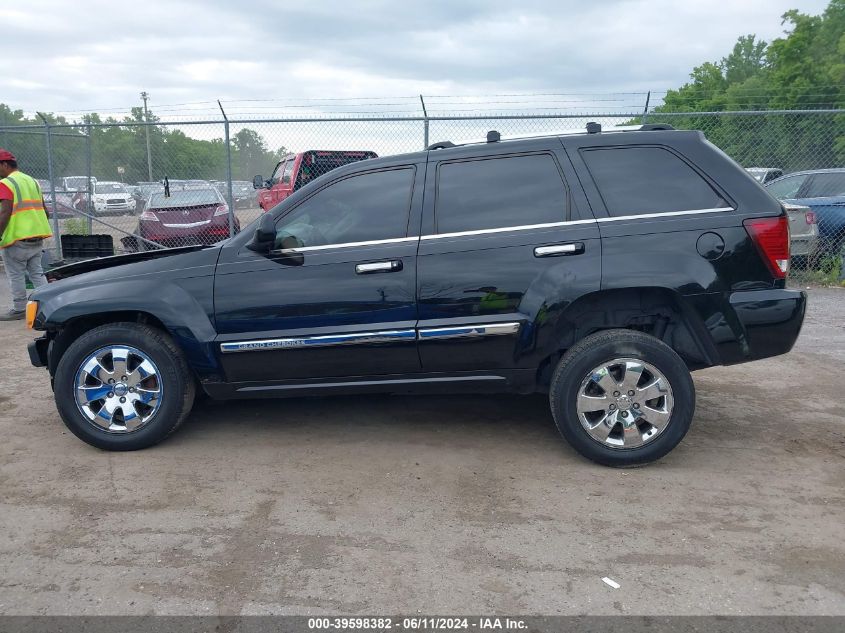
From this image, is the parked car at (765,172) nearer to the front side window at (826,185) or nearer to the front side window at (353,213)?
the front side window at (826,185)

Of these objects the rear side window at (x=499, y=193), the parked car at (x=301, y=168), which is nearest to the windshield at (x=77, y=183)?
the parked car at (x=301, y=168)

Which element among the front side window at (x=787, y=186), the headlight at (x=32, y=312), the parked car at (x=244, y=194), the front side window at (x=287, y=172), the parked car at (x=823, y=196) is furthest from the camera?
the front side window at (x=287, y=172)

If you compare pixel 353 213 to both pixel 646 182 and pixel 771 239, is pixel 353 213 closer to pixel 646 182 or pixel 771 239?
pixel 646 182

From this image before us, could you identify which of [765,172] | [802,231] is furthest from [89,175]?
[765,172]

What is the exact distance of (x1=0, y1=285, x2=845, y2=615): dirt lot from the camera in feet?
9.70

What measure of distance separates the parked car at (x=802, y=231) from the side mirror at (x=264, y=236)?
801cm

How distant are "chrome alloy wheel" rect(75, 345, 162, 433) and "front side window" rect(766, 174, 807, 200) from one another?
33.8ft

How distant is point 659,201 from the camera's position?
13.7 feet

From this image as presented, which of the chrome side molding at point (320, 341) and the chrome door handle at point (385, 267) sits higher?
the chrome door handle at point (385, 267)

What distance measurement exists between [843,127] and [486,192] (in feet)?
53.8

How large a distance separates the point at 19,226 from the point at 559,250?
6.69m

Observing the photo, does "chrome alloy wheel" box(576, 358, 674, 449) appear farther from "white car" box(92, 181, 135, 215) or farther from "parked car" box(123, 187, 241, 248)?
"white car" box(92, 181, 135, 215)

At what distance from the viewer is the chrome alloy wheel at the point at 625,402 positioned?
406cm

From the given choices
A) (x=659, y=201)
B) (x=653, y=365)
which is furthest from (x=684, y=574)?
(x=659, y=201)
